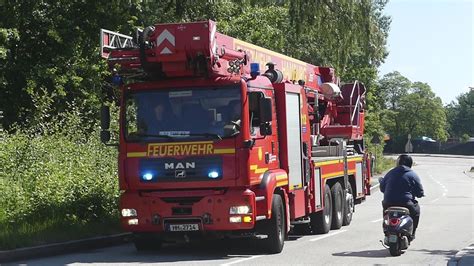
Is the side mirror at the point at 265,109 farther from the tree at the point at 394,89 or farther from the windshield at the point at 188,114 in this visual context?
the tree at the point at 394,89

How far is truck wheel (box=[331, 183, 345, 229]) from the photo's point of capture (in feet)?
55.6

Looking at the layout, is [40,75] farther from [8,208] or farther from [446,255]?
[446,255]

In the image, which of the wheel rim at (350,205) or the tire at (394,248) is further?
the wheel rim at (350,205)

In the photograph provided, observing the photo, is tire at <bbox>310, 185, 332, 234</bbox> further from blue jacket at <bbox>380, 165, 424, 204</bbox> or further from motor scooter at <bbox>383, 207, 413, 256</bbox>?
motor scooter at <bbox>383, 207, 413, 256</bbox>

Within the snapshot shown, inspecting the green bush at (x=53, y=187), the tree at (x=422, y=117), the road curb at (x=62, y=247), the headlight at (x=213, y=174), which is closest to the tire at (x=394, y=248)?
the headlight at (x=213, y=174)

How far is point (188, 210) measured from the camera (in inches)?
469

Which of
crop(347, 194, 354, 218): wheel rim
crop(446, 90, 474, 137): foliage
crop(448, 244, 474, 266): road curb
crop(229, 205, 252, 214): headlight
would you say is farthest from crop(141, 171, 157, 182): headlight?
crop(446, 90, 474, 137): foliage

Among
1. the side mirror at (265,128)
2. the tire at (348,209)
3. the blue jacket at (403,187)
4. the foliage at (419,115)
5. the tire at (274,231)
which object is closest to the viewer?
the side mirror at (265,128)

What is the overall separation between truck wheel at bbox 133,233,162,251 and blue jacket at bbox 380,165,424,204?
408cm

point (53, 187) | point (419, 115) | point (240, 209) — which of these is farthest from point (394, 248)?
point (419, 115)

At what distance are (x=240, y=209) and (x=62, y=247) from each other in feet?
11.2

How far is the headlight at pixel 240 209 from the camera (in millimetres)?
11750

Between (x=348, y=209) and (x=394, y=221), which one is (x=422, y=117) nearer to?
(x=348, y=209)

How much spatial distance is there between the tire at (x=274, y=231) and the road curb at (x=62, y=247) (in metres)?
3.33
